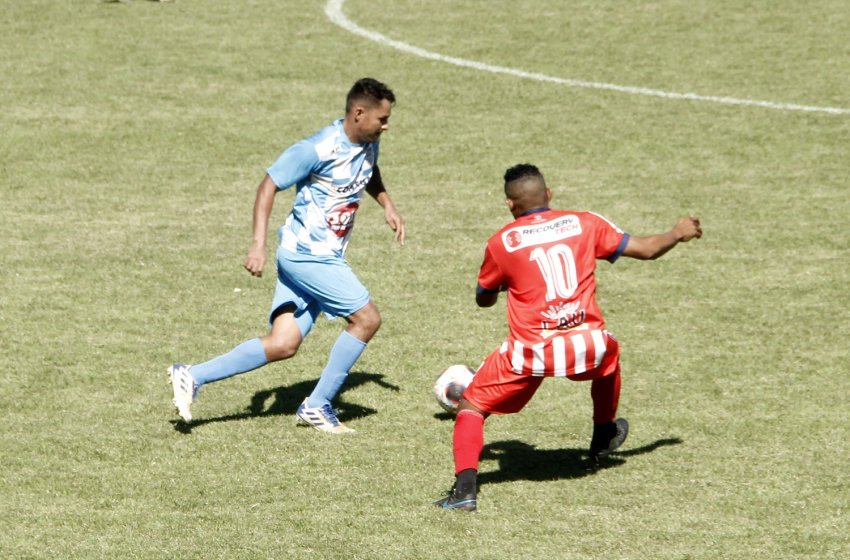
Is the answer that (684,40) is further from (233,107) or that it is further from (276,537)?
(276,537)

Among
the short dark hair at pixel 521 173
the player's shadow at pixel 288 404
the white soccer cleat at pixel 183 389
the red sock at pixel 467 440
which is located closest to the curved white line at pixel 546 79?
the player's shadow at pixel 288 404

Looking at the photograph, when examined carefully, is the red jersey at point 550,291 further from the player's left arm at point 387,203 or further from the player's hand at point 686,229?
the player's left arm at point 387,203

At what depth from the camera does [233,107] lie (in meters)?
16.7

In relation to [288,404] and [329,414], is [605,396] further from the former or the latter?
[288,404]

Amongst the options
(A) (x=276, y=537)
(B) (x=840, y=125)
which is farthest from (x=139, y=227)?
(B) (x=840, y=125)

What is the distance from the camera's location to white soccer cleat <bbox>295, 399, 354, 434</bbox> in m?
9.34

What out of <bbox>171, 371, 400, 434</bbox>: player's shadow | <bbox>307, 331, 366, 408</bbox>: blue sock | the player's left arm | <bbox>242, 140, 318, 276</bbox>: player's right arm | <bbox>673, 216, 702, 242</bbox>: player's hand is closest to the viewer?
<bbox>673, 216, 702, 242</bbox>: player's hand

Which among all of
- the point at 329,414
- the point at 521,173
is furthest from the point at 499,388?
the point at 329,414

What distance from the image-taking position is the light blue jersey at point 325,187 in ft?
29.9

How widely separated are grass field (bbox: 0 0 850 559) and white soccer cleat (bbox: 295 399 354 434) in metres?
0.08

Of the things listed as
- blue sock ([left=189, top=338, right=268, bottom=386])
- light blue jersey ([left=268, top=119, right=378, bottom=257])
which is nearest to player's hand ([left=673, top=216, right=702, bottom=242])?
light blue jersey ([left=268, top=119, right=378, bottom=257])

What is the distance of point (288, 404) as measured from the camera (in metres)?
9.94

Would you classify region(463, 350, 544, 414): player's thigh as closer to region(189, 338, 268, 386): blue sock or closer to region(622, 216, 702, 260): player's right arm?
region(622, 216, 702, 260): player's right arm

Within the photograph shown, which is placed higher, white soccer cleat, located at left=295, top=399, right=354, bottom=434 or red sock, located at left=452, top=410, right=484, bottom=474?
red sock, located at left=452, top=410, right=484, bottom=474
